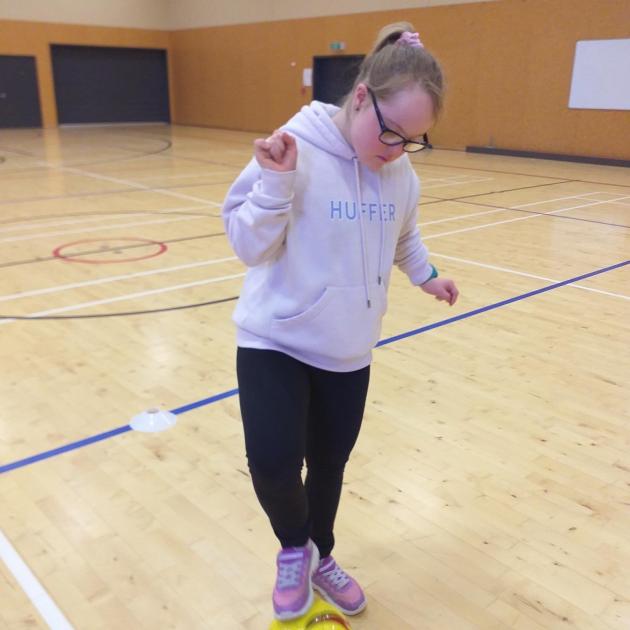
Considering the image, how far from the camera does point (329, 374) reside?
141cm

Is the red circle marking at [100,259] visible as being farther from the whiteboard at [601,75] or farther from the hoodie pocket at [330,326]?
the whiteboard at [601,75]

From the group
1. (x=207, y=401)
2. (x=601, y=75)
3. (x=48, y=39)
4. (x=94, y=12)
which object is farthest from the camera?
(x=94, y=12)

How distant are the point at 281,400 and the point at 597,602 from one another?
1.04 metres

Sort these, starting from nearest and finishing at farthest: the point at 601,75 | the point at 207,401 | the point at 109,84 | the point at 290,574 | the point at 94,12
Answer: the point at 290,574
the point at 207,401
the point at 601,75
the point at 94,12
the point at 109,84

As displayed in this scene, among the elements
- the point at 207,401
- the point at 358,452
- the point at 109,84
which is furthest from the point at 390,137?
the point at 109,84

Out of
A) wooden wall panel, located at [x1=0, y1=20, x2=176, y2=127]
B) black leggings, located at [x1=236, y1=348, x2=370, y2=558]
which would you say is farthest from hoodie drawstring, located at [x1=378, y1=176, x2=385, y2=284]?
wooden wall panel, located at [x1=0, y1=20, x2=176, y2=127]

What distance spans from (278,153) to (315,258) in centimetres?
23

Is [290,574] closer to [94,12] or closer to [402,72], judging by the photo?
[402,72]

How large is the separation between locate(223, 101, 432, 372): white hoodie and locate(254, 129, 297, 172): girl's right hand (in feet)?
0.15

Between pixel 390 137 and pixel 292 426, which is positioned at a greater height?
pixel 390 137

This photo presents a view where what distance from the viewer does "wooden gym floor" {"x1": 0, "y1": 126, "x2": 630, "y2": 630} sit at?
172 cm

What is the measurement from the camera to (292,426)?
134 centimetres

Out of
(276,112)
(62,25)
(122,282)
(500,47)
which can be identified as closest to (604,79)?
(500,47)

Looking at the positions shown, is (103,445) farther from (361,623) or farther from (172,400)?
(361,623)
